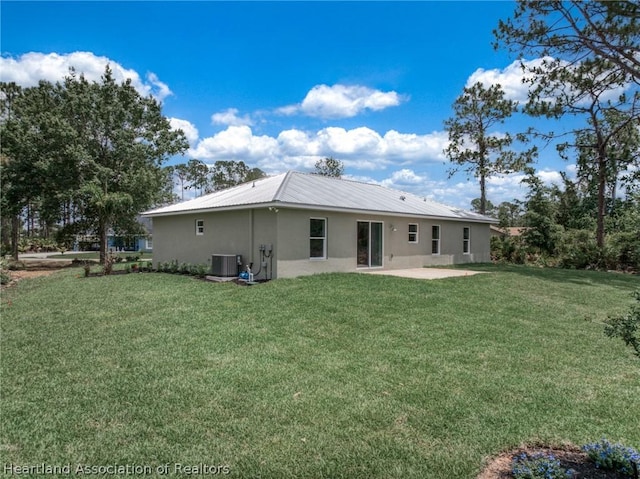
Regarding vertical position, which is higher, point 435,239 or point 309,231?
point 309,231

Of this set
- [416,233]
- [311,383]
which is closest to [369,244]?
[416,233]

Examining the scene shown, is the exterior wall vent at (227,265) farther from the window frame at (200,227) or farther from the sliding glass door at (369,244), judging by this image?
the sliding glass door at (369,244)

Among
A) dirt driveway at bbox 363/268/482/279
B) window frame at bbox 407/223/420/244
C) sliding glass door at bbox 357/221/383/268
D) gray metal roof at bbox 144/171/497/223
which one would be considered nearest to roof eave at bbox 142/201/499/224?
gray metal roof at bbox 144/171/497/223

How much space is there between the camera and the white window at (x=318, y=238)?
1289cm

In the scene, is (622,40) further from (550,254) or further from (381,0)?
(550,254)

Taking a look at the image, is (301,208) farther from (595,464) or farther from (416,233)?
(595,464)

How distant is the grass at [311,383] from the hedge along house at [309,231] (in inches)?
132

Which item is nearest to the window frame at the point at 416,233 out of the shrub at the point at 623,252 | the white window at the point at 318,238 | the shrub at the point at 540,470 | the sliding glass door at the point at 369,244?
the sliding glass door at the point at 369,244

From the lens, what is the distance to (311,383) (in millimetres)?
4645

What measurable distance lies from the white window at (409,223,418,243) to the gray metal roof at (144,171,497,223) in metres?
0.65

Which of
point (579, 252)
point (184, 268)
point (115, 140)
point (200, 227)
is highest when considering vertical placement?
point (115, 140)

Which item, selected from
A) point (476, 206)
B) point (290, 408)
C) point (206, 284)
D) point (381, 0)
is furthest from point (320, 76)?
point (476, 206)

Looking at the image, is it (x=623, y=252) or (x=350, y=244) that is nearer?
(x=350, y=244)

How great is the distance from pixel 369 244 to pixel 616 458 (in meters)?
12.1
